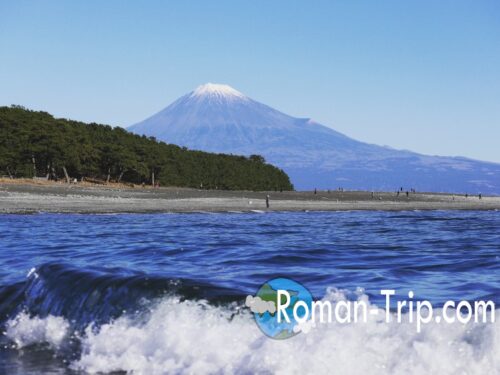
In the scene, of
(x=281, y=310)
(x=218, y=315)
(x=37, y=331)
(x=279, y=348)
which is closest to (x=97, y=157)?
(x=37, y=331)

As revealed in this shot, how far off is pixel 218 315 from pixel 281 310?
0.85 meters

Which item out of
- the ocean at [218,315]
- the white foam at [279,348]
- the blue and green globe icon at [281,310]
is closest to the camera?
the white foam at [279,348]

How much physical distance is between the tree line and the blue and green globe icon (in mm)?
82818

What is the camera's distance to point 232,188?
136 meters

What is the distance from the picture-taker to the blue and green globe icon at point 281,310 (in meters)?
9.04

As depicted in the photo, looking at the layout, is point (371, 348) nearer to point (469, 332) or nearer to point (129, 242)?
point (469, 332)

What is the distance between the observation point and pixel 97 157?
101625 mm

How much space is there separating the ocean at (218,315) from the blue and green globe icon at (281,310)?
15 centimetres

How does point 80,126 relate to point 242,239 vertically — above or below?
above

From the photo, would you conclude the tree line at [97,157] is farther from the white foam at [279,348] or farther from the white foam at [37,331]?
the white foam at [279,348]

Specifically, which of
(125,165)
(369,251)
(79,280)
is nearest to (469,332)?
(79,280)

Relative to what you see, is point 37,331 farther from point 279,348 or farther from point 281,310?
point 279,348

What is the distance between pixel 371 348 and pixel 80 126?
113 meters

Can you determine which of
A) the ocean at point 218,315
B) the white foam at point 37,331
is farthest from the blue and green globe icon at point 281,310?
the white foam at point 37,331
